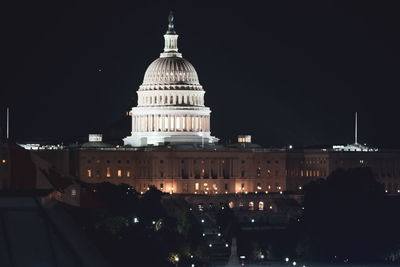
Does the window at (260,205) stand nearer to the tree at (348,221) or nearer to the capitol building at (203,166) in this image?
the capitol building at (203,166)

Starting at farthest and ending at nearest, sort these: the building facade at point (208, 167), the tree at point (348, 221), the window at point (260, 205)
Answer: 1. the building facade at point (208, 167)
2. the window at point (260, 205)
3. the tree at point (348, 221)

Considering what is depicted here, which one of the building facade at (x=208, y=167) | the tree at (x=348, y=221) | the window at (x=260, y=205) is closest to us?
the tree at (x=348, y=221)

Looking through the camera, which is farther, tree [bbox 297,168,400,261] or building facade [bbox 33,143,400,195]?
building facade [bbox 33,143,400,195]

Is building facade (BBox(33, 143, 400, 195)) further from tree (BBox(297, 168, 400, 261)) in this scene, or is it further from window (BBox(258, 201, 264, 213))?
tree (BBox(297, 168, 400, 261))

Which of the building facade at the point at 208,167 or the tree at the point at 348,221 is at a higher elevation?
the building facade at the point at 208,167

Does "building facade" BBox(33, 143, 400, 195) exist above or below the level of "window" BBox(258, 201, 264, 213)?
above

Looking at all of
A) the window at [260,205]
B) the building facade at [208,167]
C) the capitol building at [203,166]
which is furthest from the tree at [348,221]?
the building facade at [208,167]

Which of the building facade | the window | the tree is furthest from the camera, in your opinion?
the building facade

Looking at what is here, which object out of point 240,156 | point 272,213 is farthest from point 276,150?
point 272,213

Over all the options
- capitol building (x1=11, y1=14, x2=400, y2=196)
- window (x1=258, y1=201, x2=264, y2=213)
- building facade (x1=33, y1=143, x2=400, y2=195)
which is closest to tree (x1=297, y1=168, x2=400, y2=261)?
window (x1=258, y1=201, x2=264, y2=213)

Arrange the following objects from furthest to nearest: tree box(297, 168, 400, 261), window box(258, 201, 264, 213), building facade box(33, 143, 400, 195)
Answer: building facade box(33, 143, 400, 195), window box(258, 201, 264, 213), tree box(297, 168, 400, 261)

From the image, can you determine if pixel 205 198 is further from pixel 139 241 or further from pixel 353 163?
pixel 139 241

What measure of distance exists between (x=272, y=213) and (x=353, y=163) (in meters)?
31.8

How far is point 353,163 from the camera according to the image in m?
198
